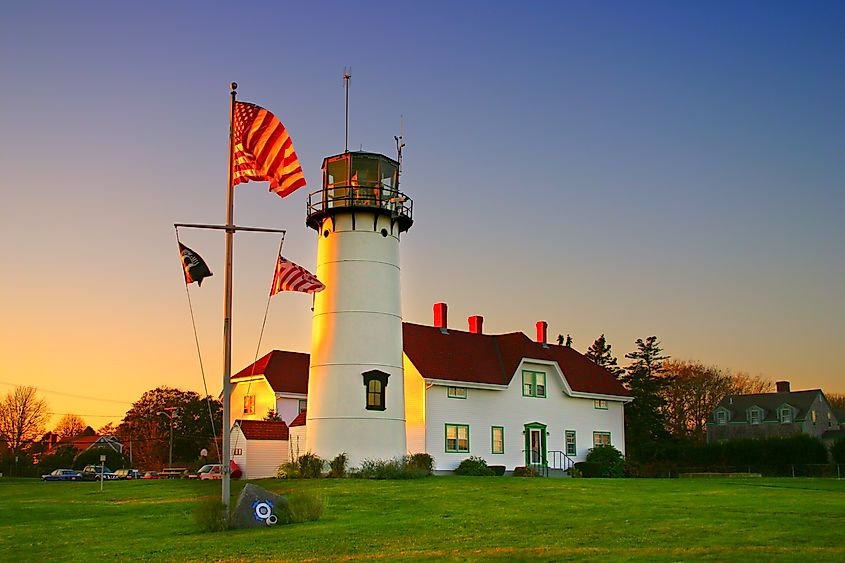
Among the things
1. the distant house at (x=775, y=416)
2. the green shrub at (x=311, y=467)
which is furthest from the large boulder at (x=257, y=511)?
the distant house at (x=775, y=416)

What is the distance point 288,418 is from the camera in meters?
54.9

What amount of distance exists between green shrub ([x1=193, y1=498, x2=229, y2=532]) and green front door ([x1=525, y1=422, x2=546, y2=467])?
1069 inches

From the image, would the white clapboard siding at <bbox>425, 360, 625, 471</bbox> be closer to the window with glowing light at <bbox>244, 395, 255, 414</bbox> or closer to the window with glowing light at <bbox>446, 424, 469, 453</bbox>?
the window with glowing light at <bbox>446, 424, 469, 453</bbox>

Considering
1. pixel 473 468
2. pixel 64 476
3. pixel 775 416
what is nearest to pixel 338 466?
pixel 473 468

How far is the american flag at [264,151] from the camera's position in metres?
21.3

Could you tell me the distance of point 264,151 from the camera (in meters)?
21.3

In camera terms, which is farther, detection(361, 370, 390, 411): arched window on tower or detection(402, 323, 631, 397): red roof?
detection(402, 323, 631, 397): red roof

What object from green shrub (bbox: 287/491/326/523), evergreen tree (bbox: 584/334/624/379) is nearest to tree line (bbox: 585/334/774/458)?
evergreen tree (bbox: 584/334/624/379)

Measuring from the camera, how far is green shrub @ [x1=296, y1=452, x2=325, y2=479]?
115 ft

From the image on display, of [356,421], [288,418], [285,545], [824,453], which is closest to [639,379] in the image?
[824,453]

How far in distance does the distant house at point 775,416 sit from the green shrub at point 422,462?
42837mm

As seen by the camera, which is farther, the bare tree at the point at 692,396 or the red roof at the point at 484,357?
the bare tree at the point at 692,396

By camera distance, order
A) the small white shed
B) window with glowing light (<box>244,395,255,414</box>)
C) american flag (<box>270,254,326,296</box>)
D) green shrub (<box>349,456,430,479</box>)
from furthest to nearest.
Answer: window with glowing light (<box>244,395,255,414</box>) → the small white shed → green shrub (<box>349,456,430,479</box>) → american flag (<box>270,254,326,296</box>)

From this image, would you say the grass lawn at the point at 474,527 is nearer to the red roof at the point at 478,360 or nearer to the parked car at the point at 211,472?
the red roof at the point at 478,360
